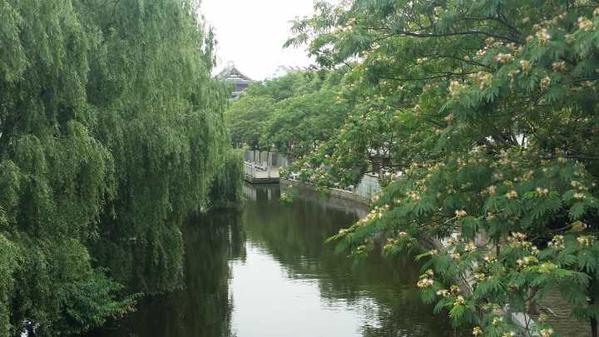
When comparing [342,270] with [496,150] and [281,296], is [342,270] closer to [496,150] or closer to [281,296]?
[281,296]

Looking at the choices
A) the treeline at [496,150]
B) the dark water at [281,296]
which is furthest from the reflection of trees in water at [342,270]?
the treeline at [496,150]

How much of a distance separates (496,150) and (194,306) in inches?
423

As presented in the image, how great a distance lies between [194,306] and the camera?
16750 millimetres

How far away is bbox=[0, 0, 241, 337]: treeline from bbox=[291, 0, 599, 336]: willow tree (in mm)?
3934

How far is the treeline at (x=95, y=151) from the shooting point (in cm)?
963

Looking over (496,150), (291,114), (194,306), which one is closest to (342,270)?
(194,306)

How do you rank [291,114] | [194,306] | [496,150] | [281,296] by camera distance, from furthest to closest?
1. [291,114]
2. [281,296]
3. [194,306]
4. [496,150]

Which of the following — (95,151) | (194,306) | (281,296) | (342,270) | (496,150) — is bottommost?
(194,306)

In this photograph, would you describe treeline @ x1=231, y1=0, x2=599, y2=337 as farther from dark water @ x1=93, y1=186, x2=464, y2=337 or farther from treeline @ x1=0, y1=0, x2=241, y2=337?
treeline @ x1=0, y1=0, x2=241, y2=337

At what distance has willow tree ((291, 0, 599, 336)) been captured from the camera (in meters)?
5.21

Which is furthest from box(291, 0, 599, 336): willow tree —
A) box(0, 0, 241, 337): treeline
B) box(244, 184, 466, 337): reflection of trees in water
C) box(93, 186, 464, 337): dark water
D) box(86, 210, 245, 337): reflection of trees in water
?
box(86, 210, 245, 337): reflection of trees in water

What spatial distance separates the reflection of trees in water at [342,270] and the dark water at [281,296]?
2cm

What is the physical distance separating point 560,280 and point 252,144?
4998cm

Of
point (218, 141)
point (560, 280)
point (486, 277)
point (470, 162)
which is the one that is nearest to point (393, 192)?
point (470, 162)
